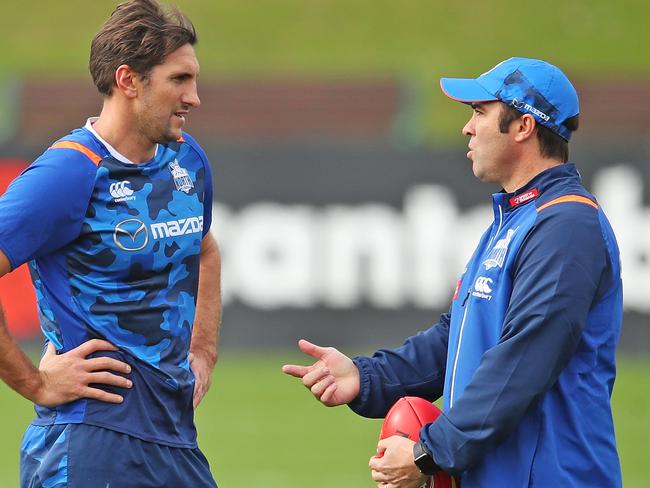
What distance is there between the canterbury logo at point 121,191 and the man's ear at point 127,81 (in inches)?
12.7

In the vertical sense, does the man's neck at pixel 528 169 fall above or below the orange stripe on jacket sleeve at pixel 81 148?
below

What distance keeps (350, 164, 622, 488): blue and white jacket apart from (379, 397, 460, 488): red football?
121 millimetres

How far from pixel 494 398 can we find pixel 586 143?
27.9 feet

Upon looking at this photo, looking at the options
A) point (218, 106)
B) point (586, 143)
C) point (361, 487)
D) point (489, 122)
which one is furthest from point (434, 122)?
point (489, 122)

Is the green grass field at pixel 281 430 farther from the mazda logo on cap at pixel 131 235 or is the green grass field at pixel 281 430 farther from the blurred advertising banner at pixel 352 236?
the mazda logo on cap at pixel 131 235

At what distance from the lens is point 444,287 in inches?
466

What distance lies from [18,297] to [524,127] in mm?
A: 8651

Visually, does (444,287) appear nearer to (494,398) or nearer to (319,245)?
(319,245)

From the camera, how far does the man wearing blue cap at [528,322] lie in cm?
389

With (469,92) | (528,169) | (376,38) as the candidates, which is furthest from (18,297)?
(376,38)

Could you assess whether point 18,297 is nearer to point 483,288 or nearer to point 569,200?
point 483,288

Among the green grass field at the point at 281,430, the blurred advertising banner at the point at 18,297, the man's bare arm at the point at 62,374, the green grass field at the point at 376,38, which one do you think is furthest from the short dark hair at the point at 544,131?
the green grass field at the point at 376,38

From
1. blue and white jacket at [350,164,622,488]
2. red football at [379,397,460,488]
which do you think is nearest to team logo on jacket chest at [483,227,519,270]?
blue and white jacket at [350,164,622,488]

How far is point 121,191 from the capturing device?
14.3 ft
